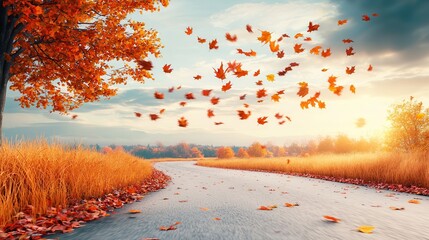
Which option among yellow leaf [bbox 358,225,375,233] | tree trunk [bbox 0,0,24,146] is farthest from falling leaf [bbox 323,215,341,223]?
tree trunk [bbox 0,0,24,146]

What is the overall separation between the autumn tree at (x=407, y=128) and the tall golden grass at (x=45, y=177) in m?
31.7

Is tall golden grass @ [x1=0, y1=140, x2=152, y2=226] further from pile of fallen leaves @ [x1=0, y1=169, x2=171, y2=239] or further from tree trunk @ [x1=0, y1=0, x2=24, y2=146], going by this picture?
tree trunk @ [x1=0, y1=0, x2=24, y2=146]

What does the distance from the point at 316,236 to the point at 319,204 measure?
11.8ft

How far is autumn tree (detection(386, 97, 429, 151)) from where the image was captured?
33.8 metres

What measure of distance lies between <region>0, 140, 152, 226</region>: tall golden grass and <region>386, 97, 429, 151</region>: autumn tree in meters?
31.7

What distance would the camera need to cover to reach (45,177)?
758cm

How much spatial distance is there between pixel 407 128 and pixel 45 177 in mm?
34761

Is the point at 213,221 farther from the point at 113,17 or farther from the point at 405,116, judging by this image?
the point at 405,116

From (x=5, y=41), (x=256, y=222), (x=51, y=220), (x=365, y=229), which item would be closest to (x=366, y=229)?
(x=365, y=229)

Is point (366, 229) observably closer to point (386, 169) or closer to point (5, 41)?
point (386, 169)

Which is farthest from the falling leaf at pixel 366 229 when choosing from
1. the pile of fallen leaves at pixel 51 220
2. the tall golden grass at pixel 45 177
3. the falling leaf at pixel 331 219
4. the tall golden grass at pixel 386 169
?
the tall golden grass at pixel 386 169

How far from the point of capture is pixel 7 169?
693cm

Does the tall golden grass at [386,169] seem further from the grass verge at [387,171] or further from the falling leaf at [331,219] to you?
the falling leaf at [331,219]

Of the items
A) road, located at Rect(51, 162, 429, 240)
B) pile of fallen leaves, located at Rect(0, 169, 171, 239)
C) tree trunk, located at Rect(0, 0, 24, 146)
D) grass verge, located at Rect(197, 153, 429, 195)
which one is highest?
tree trunk, located at Rect(0, 0, 24, 146)
